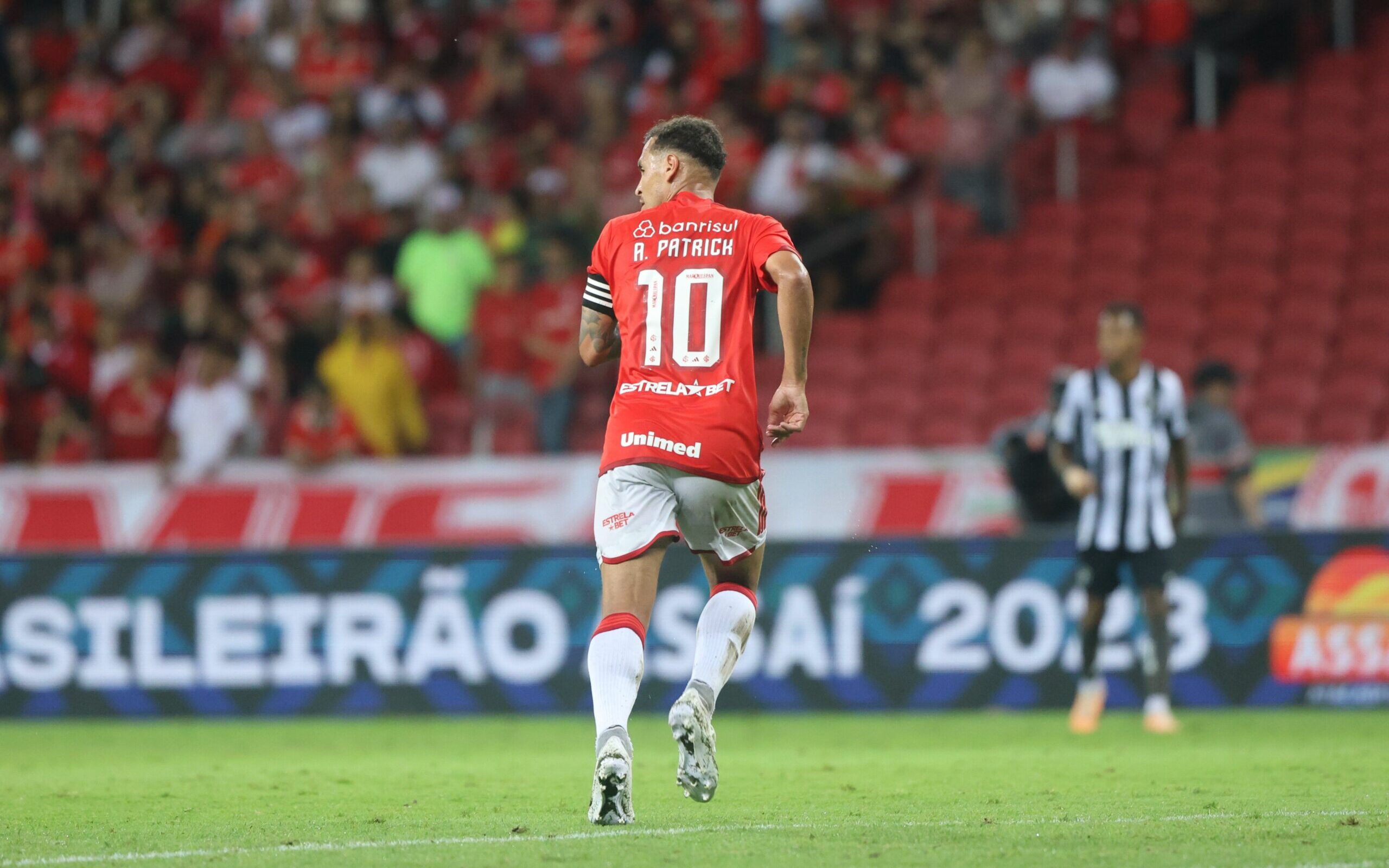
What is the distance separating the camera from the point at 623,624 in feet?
18.5

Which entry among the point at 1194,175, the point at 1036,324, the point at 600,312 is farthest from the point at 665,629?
the point at 1194,175

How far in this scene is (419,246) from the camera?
15.2m

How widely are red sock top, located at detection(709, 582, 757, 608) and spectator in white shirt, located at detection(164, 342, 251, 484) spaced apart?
9262mm

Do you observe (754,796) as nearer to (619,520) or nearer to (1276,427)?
(619,520)

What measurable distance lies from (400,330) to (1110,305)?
23.1 feet

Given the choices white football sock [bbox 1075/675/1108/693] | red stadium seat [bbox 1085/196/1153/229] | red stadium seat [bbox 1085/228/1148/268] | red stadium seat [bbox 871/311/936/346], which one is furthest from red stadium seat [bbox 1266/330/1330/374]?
white football sock [bbox 1075/675/1108/693]

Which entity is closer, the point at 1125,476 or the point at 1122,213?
the point at 1125,476

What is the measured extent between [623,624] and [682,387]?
2.41 ft

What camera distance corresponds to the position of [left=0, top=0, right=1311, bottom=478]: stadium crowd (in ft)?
48.5

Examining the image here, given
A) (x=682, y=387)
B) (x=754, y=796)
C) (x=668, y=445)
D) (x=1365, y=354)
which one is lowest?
(x=754, y=796)

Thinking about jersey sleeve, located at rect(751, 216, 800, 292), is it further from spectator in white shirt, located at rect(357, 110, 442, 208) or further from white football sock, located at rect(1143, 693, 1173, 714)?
spectator in white shirt, located at rect(357, 110, 442, 208)

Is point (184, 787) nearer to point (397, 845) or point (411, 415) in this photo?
point (397, 845)

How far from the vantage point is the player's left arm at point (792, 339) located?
5609mm

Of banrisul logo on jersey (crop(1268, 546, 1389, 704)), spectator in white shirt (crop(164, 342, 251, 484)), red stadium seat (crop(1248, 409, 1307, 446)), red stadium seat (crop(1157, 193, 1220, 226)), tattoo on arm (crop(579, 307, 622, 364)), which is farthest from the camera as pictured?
red stadium seat (crop(1157, 193, 1220, 226))
